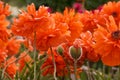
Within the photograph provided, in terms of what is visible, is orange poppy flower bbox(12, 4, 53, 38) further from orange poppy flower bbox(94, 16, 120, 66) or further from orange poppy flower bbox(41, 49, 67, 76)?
orange poppy flower bbox(41, 49, 67, 76)

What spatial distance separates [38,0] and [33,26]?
0.22 meters

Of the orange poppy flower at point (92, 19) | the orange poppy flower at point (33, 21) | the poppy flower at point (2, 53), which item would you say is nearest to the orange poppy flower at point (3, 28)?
the poppy flower at point (2, 53)

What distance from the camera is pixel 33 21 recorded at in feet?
6.82

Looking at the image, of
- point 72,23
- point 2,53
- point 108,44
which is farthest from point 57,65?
point 108,44

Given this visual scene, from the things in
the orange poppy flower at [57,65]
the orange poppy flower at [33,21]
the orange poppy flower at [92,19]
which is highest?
the orange poppy flower at [92,19]

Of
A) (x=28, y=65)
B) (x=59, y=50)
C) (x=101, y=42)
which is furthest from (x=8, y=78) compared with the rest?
(x=101, y=42)

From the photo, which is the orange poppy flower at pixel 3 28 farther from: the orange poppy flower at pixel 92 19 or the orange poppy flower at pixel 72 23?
the orange poppy flower at pixel 92 19

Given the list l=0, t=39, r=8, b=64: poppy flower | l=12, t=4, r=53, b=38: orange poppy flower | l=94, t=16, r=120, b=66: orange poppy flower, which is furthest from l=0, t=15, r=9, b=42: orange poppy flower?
l=94, t=16, r=120, b=66: orange poppy flower

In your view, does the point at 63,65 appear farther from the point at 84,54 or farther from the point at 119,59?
the point at 119,59

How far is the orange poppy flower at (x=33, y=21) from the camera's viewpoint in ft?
6.81

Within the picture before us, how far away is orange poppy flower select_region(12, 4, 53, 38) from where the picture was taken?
6.81 feet

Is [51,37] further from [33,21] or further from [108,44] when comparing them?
[108,44]

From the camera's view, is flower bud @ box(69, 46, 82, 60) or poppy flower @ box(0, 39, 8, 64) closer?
flower bud @ box(69, 46, 82, 60)

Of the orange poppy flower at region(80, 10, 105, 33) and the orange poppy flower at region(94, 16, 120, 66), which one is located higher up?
the orange poppy flower at region(80, 10, 105, 33)
